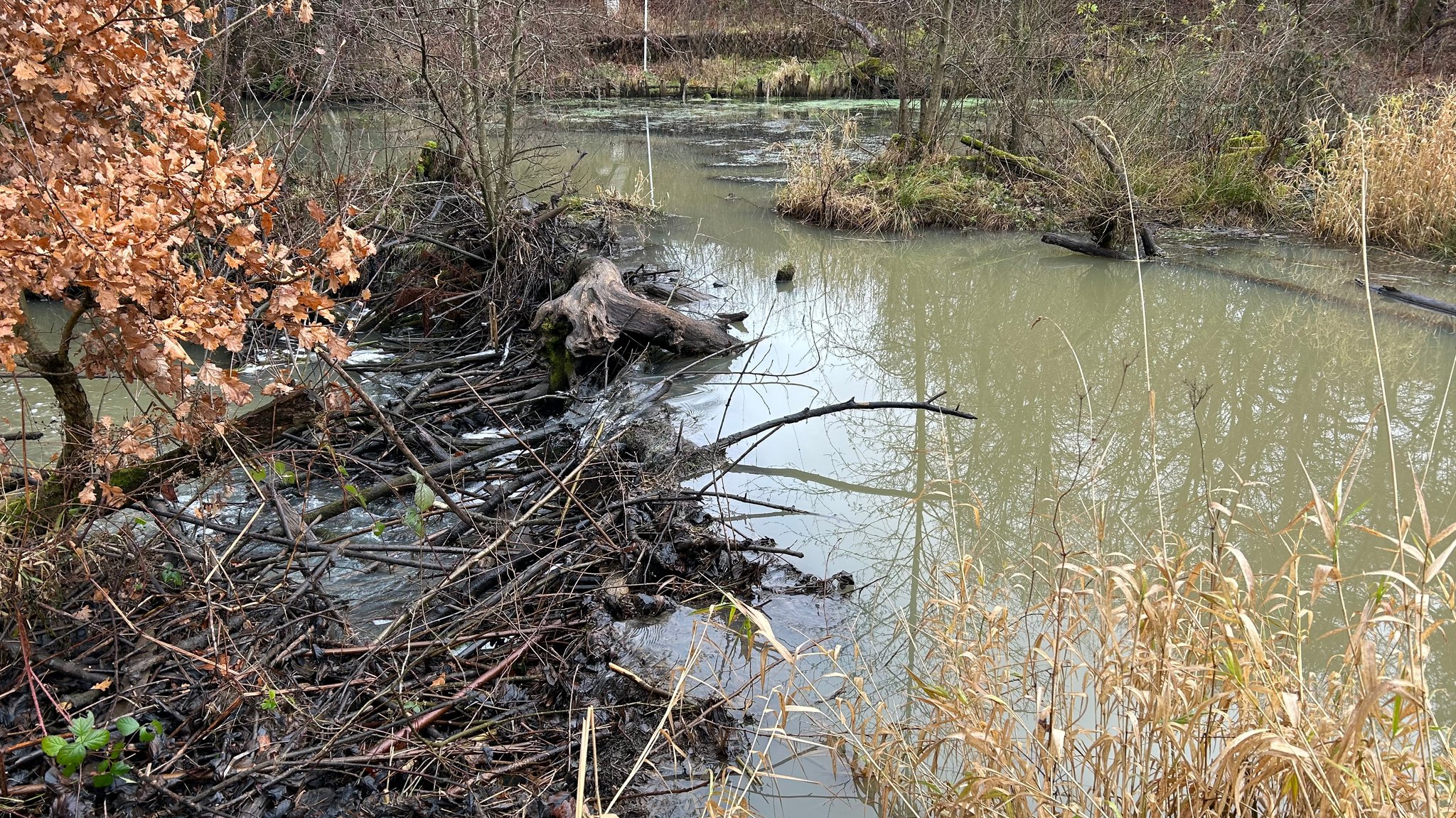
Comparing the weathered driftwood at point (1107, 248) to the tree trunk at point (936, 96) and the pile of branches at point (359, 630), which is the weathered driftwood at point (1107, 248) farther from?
the pile of branches at point (359, 630)

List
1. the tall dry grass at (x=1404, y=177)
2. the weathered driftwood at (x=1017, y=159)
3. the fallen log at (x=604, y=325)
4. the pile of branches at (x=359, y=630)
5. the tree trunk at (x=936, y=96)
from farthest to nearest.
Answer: the tree trunk at (x=936, y=96), the weathered driftwood at (x=1017, y=159), the tall dry grass at (x=1404, y=177), the fallen log at (x=604, y=325), the pile of branches at (x=359, y=630)

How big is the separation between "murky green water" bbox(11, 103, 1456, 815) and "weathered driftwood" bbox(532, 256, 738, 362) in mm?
294

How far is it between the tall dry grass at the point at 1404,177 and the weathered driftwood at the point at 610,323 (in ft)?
21.9

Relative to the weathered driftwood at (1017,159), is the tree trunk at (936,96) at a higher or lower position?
higher

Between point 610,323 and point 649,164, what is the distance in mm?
9559

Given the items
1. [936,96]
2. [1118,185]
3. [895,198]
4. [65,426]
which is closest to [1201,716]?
[65,426]

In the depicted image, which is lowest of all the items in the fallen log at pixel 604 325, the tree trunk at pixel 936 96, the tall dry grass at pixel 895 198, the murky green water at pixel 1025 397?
the murky green water at pixel 1025 397

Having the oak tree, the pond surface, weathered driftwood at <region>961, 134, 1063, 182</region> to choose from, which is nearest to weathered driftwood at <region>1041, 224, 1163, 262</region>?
the pond surface

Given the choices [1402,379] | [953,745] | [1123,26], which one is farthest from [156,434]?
→ [1123,26]

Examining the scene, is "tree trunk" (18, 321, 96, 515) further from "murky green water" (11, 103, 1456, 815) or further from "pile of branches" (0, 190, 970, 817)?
"murky green water" (11, 103, 1456, 815)

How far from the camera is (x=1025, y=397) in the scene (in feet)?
20.3

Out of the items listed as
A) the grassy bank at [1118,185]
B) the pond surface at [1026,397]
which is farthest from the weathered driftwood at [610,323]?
the grassy bank at [1118,185]

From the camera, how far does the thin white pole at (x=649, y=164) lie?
1180 cm

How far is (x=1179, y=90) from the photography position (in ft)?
35.8
